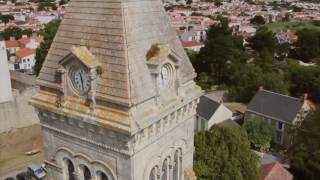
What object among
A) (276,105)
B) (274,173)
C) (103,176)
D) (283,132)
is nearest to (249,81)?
(276,105)

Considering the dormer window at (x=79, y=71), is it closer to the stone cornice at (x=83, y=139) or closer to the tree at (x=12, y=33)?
the stone cornice at (x=83, y=139)

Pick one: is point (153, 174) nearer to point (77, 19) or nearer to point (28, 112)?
point (77, 19)

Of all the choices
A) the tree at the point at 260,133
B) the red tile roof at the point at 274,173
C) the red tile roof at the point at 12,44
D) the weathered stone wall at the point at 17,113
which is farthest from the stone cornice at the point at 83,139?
the red tile roof at the point at 12,44

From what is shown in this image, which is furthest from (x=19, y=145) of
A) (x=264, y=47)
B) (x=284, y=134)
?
(x=264, y=47)

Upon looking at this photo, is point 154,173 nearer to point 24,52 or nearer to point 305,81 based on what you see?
point 305,81

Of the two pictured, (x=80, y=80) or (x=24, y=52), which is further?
(x=24, y=52)
